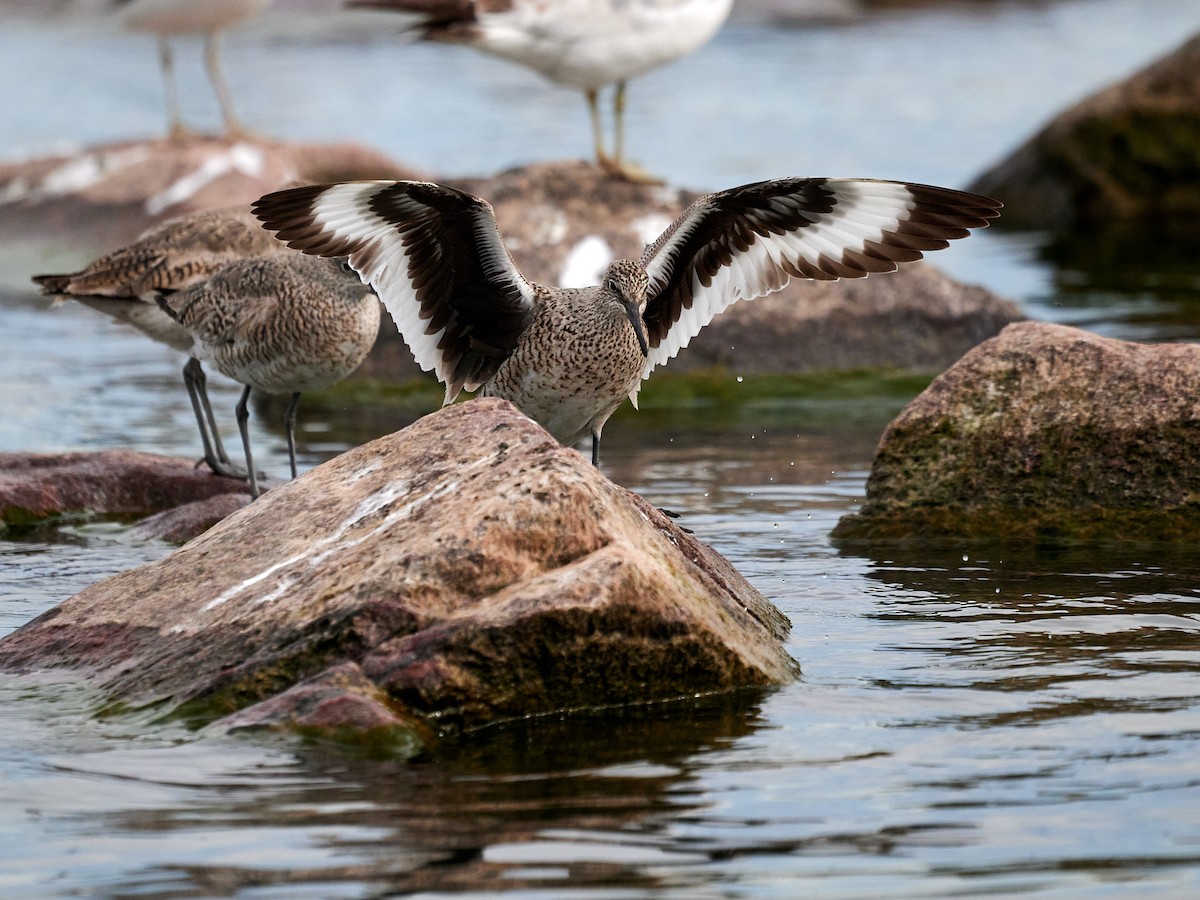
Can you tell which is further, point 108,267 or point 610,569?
point 108,267

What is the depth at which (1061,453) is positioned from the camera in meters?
7.46

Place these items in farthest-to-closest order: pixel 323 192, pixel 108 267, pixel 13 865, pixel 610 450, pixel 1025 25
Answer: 1. pixel 1025 25
2. pixel 610 450
3. pixel 108 267
4. pixel 323 192
5. pixel 13 865

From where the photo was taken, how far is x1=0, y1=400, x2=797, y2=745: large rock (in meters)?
5.05

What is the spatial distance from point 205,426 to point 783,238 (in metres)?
3.04

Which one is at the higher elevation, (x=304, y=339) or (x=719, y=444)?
(x=304, y=339)

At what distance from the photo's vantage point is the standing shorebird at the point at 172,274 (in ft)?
28.5

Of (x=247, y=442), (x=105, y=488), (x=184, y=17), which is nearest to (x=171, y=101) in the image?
(x=184, y=17)

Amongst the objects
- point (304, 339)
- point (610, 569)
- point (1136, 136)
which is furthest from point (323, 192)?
point (1136, 136)

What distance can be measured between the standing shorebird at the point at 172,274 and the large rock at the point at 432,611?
9.90 ft

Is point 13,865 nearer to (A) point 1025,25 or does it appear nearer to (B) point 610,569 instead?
(B) point 610,569

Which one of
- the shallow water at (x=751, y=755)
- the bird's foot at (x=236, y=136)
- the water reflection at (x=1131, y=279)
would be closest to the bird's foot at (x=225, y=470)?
the shallow water at (x=751, y=755)

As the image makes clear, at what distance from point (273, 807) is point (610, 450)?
221 inches

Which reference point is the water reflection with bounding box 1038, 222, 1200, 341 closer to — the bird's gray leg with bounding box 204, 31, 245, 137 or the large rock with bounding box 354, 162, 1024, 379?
the large rock with bounding box 354, 162, 1024, 379

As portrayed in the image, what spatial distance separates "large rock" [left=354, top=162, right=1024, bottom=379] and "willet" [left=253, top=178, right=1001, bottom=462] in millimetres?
4304
